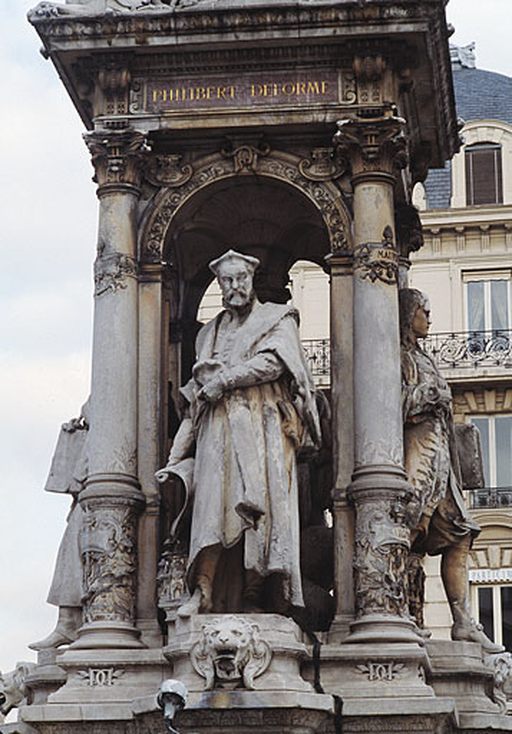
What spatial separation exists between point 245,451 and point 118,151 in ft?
10.9

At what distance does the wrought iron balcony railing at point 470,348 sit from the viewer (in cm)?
5353

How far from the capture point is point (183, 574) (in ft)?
66.7

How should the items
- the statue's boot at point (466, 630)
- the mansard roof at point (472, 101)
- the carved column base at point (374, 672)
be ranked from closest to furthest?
1. the carved column base at point (374, 672)
2. the statue's boot at point (466, 630)
3. the mansard roof at point (472, 101)

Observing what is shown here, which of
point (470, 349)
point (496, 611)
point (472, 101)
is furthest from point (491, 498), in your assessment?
point (472, 101)

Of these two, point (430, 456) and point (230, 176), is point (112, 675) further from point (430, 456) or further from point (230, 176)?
point (230, 176)

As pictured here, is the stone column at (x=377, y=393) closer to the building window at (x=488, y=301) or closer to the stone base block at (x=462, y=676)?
the stone base block at (x=462, y=676)

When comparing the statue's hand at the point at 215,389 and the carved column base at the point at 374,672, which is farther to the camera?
the statue's hand at the point at 215,389

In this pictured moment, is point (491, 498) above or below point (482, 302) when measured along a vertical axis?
below

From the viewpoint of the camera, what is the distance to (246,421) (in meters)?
20.0

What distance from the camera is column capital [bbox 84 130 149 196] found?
70.1ft

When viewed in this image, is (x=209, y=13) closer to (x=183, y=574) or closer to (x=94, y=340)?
(x=94, y=340)

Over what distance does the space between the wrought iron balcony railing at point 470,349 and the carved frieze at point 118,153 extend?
105ft

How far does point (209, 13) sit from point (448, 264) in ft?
111

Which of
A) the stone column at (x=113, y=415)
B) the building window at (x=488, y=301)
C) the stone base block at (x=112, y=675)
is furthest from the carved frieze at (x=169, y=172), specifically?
the building window at (x=488, y=301)
